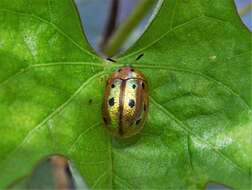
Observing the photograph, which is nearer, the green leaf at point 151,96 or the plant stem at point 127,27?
the green leaf at point 151,96

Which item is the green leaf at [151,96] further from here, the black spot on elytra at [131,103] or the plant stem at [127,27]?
the plant stem at [127,27]

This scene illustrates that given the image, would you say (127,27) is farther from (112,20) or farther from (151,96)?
(151,96)

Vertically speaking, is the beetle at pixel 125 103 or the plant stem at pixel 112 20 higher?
the plant stem at pixel 112 20

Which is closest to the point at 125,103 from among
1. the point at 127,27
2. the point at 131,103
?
the point at 131,103

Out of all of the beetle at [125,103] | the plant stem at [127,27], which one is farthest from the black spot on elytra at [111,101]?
the plant stem at [127,27]

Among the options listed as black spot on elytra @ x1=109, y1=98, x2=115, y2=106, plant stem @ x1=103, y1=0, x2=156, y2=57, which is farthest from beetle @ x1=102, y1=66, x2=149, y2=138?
plant stem @ x1=103, y1=0, x2=156, y2=57
